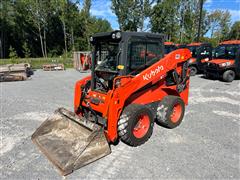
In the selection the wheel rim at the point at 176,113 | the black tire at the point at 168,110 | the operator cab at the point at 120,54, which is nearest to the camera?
the operator cab at the point at 120,54

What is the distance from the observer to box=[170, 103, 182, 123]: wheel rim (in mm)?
4676

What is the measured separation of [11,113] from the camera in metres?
5.61

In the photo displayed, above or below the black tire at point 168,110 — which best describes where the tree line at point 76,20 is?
above

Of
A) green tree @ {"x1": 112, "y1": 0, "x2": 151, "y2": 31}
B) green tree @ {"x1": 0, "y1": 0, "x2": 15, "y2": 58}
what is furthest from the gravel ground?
green tree @ {"x1": 0, "y1": 0, "x2": 15, "y2": 58}

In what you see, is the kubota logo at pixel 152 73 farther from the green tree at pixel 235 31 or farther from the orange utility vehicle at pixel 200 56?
the green tree at pixel 235 31

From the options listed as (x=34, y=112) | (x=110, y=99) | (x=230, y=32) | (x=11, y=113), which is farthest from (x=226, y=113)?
Answer: (x=230, y=32)

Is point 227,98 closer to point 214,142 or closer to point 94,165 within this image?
point 214,142

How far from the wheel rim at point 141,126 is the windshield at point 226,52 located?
9.05 metres

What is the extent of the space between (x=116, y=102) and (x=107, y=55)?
4.04 ft

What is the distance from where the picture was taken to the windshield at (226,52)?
10387mm

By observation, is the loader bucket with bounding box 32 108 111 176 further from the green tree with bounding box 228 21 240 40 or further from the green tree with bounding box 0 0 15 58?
the green tree with bounding box 228 21 240 40

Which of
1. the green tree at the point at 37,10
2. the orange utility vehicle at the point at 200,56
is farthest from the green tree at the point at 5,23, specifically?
the orange utility vehicle at the point at 200,56

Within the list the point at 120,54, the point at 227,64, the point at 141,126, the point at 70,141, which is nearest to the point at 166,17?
the point at 227,64

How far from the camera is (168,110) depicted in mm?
4348
